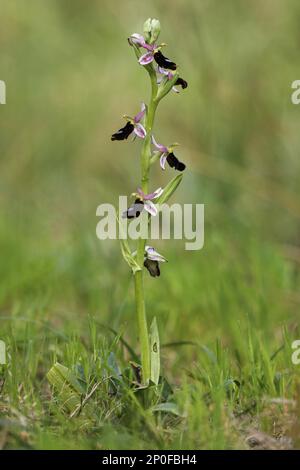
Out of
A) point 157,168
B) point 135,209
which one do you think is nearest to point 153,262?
point 135,209

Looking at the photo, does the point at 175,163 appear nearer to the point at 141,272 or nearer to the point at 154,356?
the point at 141,272

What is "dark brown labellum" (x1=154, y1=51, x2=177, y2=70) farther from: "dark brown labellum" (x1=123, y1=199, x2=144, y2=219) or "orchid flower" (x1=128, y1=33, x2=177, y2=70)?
"dark brown labellum" (x1=123, y1=199, x2=144, y2=219)

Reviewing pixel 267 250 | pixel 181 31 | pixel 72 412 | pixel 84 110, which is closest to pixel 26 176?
pixel 84 110

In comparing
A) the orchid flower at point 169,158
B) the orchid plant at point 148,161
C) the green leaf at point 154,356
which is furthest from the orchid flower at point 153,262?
the orchid flower at point 169,158

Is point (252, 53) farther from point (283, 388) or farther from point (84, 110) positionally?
point (283, 388)

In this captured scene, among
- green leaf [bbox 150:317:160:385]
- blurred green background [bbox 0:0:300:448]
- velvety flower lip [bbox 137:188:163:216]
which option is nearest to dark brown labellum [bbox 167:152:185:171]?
velvety flower lip [bbox 137:188:163:216]

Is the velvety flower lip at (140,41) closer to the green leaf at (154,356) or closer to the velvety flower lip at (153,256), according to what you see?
the velvety flower lip at (153,256)
